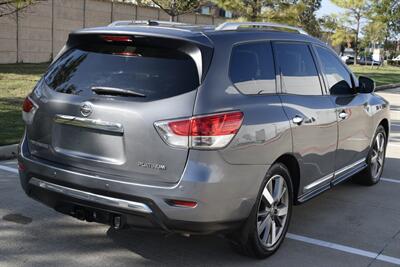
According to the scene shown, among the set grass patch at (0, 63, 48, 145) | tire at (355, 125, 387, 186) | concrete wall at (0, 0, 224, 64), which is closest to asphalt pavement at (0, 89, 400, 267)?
tire at (355, 125, 387, 186)

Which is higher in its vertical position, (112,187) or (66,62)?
(66,62)

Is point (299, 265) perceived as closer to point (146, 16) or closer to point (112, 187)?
point (112, 187)

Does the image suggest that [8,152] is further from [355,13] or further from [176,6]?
Answer: [355,13]

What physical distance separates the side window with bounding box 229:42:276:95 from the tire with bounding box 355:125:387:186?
2667 mm

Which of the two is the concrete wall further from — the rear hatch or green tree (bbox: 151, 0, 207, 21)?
the rear hatch

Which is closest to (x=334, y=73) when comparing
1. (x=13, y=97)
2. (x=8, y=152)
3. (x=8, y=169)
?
(x=8, y=169)

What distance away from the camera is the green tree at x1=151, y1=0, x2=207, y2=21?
19938 millimetres

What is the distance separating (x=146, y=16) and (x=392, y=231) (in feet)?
81.7

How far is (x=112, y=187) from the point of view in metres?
3.66

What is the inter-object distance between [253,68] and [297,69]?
2.64 ft

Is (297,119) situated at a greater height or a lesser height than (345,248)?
greater

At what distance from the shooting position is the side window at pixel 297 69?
4.60 m

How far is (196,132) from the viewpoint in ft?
11.6

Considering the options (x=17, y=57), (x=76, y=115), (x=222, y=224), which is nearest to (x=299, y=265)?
(x=222, y=224)
